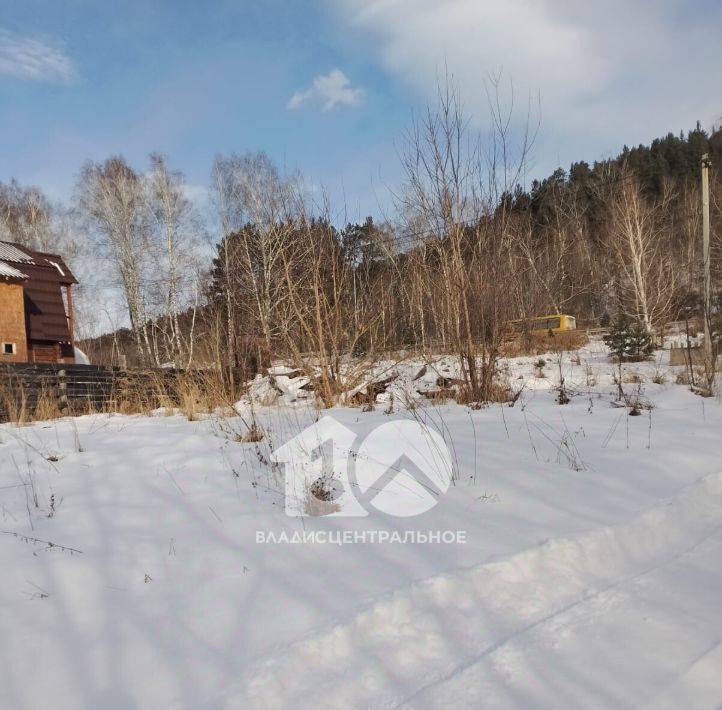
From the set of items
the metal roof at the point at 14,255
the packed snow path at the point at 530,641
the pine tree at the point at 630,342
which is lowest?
the packed snow path at the point at 530,641

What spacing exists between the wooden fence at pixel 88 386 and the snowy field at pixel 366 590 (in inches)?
169

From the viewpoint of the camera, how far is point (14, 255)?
1869 cm

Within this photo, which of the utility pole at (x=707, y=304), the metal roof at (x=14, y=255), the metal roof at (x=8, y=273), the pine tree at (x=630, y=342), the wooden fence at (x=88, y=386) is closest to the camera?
the utility pole at (x=707, y=304)

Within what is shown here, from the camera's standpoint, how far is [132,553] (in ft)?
7.44

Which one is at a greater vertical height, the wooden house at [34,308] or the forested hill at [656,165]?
the forested hill at [656,165]

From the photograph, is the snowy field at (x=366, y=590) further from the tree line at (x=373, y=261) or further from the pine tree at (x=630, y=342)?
the pine tree at (x=630, y=342)

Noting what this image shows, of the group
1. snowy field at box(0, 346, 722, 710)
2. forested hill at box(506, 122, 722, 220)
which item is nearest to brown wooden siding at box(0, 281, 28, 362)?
snowy field at box(0, 346, 722, 710)

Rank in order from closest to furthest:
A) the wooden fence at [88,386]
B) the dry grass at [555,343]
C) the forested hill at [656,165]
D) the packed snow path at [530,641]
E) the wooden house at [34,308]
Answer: the packed snow path at [530,641] → the wooden fence at [88,386] → the dry grass at [555,343] → the wooden house at [34,308] → the forested hill at [656,165]

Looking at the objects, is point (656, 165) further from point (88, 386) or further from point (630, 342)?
point (88, 386)

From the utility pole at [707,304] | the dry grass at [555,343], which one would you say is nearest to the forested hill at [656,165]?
the dry grass at [555,343]

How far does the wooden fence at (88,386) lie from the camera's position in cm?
743

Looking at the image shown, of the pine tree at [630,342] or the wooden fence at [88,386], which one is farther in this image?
the pine tree at [630,342]

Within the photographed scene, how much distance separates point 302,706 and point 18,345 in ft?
64.3

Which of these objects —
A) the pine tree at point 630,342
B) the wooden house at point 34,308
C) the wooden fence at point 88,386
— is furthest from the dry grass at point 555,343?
the wooden house at point 34,308
